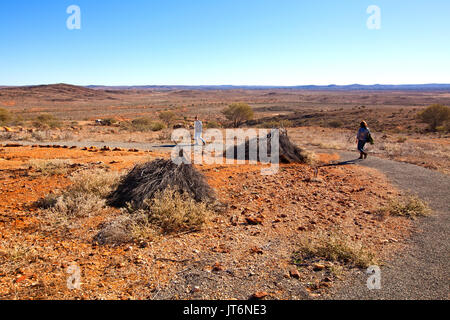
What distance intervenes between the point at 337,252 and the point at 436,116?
28013mm

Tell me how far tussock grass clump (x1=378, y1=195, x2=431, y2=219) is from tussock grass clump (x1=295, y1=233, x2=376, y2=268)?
6.38 ft

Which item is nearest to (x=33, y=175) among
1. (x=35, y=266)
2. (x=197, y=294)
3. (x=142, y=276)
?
(x=35, y=266)

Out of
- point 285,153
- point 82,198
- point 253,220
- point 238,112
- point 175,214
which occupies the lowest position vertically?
point 253,220

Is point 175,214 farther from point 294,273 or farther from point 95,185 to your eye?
point 95,185

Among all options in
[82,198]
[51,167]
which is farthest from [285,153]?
[51,167]

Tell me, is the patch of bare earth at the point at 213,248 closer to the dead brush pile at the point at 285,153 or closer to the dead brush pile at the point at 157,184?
the dead brush pile at the point at 157,184

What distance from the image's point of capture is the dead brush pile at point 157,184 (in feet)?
17.3

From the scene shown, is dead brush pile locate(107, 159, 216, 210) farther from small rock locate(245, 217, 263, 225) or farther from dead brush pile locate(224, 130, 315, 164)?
dead brush pile locate(224, 130, 315, 164)

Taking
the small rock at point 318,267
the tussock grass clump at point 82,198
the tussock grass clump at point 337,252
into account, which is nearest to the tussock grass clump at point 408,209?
the tussock grass clump at point 337,252

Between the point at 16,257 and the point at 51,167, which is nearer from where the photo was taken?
the point at 16,257

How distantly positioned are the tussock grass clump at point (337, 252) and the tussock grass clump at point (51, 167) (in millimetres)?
6430

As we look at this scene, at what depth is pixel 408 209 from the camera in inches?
211

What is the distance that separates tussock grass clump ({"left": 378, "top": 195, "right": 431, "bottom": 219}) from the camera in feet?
17.1
